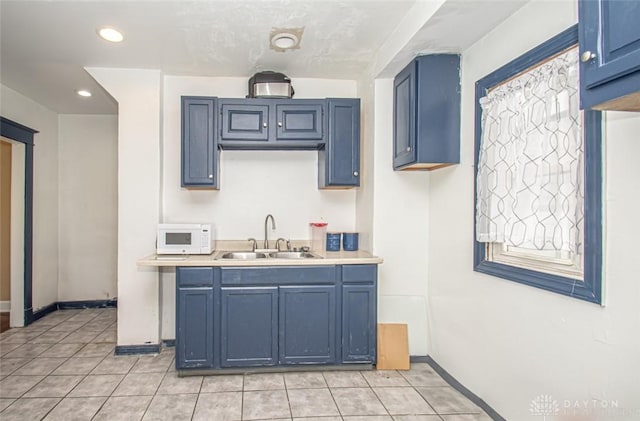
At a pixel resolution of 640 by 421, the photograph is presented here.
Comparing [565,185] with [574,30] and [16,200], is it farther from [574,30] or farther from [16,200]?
[16,200]

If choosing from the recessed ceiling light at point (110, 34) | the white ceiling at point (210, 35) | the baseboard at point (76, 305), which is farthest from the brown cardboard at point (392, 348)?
the baseboard at point (76, 305)

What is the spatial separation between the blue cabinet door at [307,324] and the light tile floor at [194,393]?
148 millimetres

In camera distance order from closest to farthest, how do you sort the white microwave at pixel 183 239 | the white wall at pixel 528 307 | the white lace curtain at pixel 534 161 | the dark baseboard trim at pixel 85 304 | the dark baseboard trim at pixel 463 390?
the white wall at pixel 528 307, the white lace curtain at pixel 534 161, the dark baseboard trim at pixel 463 390, the white microwave at pixel 183 239, the dark baseboard trim at pixel 85 304

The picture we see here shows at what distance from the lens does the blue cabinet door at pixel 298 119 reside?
3.08 metres

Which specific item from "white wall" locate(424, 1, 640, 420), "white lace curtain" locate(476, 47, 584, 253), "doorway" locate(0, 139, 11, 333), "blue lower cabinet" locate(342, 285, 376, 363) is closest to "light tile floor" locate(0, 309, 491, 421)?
"blue lower cabinet" locate(342, 285, 376, 363)

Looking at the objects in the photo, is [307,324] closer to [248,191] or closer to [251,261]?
[251,261]

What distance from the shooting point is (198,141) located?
304cm

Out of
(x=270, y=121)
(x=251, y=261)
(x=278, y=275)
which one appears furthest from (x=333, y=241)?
(x=270, y=121)

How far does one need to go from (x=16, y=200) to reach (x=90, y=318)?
4.88ft

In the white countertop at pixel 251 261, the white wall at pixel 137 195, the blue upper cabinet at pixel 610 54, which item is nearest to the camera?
the blue upper cabinet at pixel 610 54

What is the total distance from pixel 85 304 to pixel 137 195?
2.30 m

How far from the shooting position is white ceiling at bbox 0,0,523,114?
2201mm

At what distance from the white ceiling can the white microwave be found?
54.2 inches

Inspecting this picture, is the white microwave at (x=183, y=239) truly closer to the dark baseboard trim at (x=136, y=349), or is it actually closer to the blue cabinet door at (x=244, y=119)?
the blue cabinet door at (x=244, y=119)
